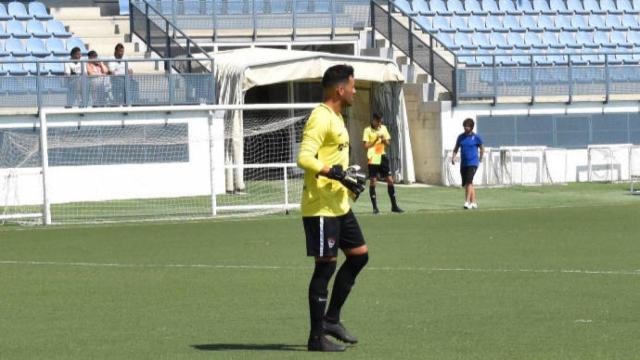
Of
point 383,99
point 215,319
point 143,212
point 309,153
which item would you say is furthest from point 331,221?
point 383,99

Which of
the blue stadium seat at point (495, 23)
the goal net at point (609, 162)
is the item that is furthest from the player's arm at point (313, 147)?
the blue stadium seat at point (495, 23)

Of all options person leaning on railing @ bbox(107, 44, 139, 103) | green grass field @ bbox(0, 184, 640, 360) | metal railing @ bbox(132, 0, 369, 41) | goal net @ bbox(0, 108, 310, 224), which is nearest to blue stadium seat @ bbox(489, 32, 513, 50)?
metal railing @ bbox(132, 0, 369, 41)

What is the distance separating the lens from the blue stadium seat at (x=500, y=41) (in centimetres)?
3878

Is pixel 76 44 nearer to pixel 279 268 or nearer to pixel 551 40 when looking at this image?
pixel 551 40

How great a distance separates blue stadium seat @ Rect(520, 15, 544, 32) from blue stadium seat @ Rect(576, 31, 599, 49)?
1174 millimetres

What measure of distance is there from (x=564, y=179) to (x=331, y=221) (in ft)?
86.3

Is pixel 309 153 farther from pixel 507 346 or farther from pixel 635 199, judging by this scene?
pixel 635 199

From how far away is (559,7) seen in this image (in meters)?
41.1

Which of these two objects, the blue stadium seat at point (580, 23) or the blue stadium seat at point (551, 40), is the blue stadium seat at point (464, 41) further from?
the blue stadium seat at point (580, 23)

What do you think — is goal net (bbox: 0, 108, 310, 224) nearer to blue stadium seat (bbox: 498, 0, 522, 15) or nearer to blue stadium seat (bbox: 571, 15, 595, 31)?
blue stadium seat (bbox: 498, 0, 522, 15)

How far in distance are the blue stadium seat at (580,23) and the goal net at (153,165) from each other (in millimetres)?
13084

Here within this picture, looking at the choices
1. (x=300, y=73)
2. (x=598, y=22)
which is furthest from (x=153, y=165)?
(x=598, y=22)

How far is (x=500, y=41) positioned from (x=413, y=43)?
3904 mm

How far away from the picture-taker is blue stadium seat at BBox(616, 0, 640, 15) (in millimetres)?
41531
